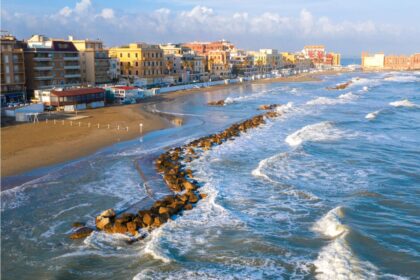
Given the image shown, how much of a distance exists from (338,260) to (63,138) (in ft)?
73.7

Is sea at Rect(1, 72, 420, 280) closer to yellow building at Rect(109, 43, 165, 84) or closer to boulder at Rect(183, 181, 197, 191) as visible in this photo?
boulder at Rect(183, 181, 197, 191)

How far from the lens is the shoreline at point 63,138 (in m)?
24.3

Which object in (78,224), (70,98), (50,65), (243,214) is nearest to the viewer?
(78,224)

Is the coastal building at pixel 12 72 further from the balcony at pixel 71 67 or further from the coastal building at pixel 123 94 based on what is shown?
the coastal building at pixel 123 94

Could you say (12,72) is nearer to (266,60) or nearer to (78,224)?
(78,224)

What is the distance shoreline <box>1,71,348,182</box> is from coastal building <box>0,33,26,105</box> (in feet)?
26.9

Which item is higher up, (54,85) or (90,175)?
(54,85)

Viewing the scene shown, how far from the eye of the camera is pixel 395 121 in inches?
1602

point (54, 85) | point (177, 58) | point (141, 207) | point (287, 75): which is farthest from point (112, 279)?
point (287, 75)

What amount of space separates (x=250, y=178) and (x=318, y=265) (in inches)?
361

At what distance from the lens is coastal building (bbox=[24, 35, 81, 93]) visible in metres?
49.3

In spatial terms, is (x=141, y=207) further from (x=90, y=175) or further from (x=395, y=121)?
(x=395, y=121)

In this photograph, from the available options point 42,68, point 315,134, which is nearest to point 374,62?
point 42,68

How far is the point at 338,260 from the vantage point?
42.7 feet
